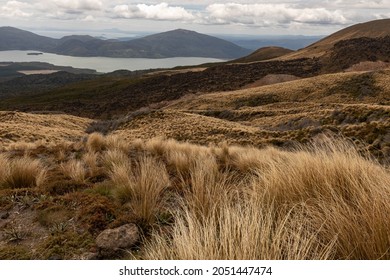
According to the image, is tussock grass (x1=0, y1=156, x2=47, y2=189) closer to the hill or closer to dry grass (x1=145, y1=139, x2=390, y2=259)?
dry grass (x1=145, y1=139, x2=390, y2=259)

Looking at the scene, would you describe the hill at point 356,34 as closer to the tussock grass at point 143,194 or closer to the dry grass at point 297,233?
the tussock grass at point 143,194

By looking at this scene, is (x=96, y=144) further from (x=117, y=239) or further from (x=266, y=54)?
(x=266, y=54)

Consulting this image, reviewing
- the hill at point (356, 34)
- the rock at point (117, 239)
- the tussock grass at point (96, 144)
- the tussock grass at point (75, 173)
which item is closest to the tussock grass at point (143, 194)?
the rock at point (117, 239)

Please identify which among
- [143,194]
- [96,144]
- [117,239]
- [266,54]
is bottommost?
[96,144]

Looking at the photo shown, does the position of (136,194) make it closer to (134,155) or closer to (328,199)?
(328,199)

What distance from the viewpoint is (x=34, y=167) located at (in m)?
6.62

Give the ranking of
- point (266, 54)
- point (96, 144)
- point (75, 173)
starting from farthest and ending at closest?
point (266, 54)
point (96, 144)
point (75, 173)

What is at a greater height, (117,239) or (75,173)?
(117,239)

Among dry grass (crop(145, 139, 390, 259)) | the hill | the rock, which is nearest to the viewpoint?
dry grass (crop(145, 139, 390, 259))

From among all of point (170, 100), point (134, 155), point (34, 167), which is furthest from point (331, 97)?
point (34, 167)

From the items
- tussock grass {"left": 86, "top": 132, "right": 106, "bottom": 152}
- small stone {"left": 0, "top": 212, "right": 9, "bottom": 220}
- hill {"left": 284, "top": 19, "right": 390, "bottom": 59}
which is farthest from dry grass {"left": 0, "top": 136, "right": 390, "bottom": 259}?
hill {"left": 284, "top": 19, "right": 390, "bottom": 59}

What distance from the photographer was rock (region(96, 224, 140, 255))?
11.6 feet

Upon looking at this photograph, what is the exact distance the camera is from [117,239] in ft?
11.8

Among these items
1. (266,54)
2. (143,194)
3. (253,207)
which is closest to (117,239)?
(143,194)
